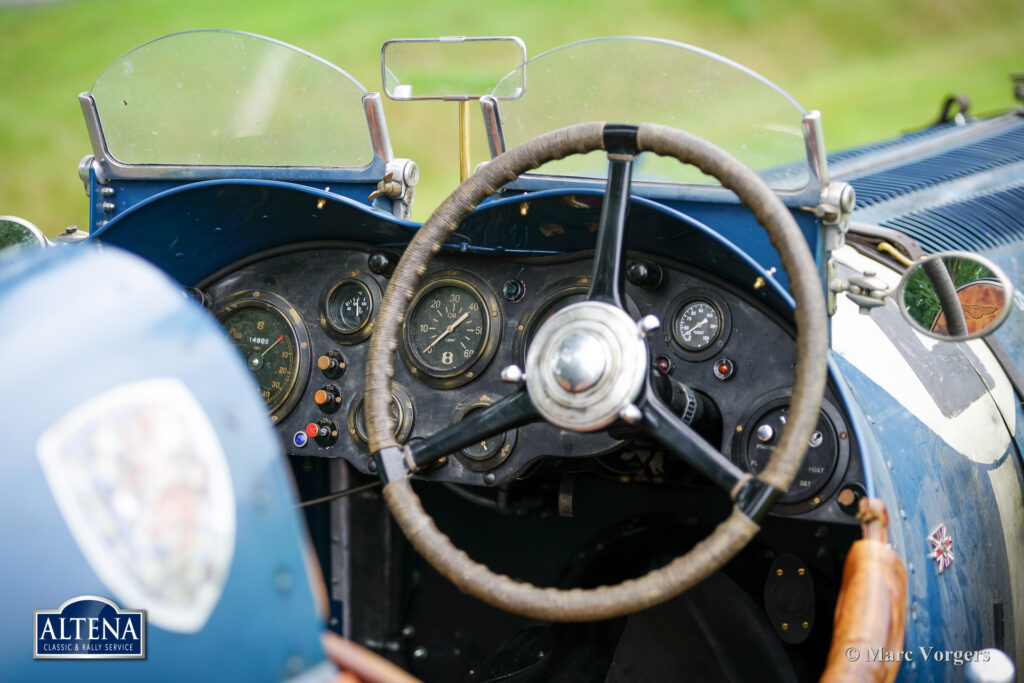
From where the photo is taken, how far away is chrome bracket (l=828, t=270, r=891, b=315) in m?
2.00

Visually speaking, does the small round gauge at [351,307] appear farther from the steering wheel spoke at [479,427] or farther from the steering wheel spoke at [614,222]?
the steering wheel spoke at [614,222]

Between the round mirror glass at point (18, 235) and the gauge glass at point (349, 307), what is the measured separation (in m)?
0.75

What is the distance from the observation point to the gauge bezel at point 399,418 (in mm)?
2555

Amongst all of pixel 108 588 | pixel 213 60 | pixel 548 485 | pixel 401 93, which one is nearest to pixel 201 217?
pixel 213 60

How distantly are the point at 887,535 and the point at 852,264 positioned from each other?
133 cm

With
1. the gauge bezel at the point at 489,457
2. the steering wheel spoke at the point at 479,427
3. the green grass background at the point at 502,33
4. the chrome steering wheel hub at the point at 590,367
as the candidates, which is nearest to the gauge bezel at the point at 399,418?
the gauge bezel at the point at 489,457

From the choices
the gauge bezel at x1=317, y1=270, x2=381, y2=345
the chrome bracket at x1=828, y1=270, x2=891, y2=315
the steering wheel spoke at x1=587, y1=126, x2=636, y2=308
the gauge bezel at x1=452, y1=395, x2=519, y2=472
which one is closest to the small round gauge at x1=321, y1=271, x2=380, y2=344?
the gauge bezel at x1=317, y1=270, x2=381, y2=345

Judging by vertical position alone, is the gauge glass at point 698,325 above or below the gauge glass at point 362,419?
above

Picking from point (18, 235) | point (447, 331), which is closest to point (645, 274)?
point (447, 331)

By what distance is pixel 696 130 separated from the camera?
7.73ft

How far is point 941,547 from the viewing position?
2.22m

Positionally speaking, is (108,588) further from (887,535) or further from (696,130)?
(696,130)

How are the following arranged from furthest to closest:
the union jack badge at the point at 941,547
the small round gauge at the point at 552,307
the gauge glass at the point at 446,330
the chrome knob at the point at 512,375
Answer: the gauge glass at the point at 446,330 → the small round gauge at the point at 552,307 → the union jack badge at the point at 941,547 → the chrome knob at the point at 512,375

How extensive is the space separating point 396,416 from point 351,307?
32 centimetres
